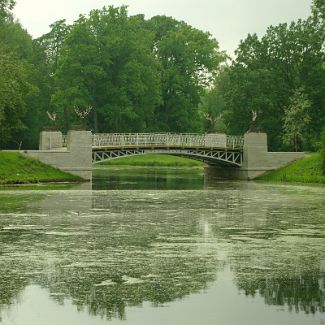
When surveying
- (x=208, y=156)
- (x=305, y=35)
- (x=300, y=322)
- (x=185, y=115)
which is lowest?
(x=300, y=322)

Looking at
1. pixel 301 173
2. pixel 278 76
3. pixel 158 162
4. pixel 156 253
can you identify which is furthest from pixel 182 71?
pixel 156 253

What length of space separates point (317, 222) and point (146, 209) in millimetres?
7585

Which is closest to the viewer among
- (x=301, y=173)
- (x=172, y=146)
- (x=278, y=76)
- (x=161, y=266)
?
(x=161, y=266)

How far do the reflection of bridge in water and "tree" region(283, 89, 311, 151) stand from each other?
4358 mm

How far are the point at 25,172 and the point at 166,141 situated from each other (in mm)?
13961

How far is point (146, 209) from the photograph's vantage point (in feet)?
93.9

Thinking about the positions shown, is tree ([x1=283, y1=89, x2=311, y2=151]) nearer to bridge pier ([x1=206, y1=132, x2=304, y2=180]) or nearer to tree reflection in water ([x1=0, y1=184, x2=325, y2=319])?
bridge pier ([x1=206, y1=132, x2=304, y2=180])

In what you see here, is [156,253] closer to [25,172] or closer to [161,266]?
[161,266]

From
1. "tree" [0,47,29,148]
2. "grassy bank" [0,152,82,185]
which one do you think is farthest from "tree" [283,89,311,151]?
"tree" [0,47,29,148]

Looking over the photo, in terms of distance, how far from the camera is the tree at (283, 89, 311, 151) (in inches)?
2441

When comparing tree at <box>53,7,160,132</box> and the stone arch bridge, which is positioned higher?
tree at <box>53,7,160,132</box>

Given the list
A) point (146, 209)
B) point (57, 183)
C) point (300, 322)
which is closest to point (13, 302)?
point (300, 322)

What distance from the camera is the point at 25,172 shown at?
4803 centimetres

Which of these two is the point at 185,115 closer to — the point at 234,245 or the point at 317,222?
the point at 317,222
